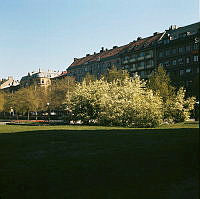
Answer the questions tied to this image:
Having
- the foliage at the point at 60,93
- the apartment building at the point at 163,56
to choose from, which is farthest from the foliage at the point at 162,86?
the foliage at the point at 60,93

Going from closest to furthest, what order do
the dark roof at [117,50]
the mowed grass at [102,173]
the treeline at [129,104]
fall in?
the mowed grass at [102,173] < the treeline at [129,104] < the dark roof at [117,50]

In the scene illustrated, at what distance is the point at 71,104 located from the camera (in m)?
36.4

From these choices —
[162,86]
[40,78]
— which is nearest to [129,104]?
[162,86]

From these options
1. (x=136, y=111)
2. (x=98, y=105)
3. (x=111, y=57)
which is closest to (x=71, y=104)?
(x=98, y=105)

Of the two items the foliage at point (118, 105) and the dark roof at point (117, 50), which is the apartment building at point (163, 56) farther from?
the foliage at point (118, 105)

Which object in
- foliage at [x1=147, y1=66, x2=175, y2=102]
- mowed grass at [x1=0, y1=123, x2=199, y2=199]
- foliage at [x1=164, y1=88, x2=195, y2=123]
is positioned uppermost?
foliage at [x1=147, y1=66, x2=175, y2=102]

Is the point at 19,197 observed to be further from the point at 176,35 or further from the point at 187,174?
the point at 176,35

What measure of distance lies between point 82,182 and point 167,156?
4043 millimetres

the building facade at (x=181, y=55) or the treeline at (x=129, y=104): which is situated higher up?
the building facade at (x=181, y=55)

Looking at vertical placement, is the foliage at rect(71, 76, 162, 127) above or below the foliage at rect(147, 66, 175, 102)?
below

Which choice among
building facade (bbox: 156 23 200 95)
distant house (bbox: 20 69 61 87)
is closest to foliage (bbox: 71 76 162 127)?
building facade (bbox: 156 23 200 95)

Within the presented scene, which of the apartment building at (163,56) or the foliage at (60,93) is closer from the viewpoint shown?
the apartment building at (163,56)

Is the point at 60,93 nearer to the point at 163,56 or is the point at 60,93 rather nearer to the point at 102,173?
the point at 163,56

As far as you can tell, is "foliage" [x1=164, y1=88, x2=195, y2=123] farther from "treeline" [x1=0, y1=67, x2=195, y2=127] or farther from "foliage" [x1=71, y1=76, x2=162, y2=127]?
"foliage" [x1=71, y1=76, x2=162, y2=127]
